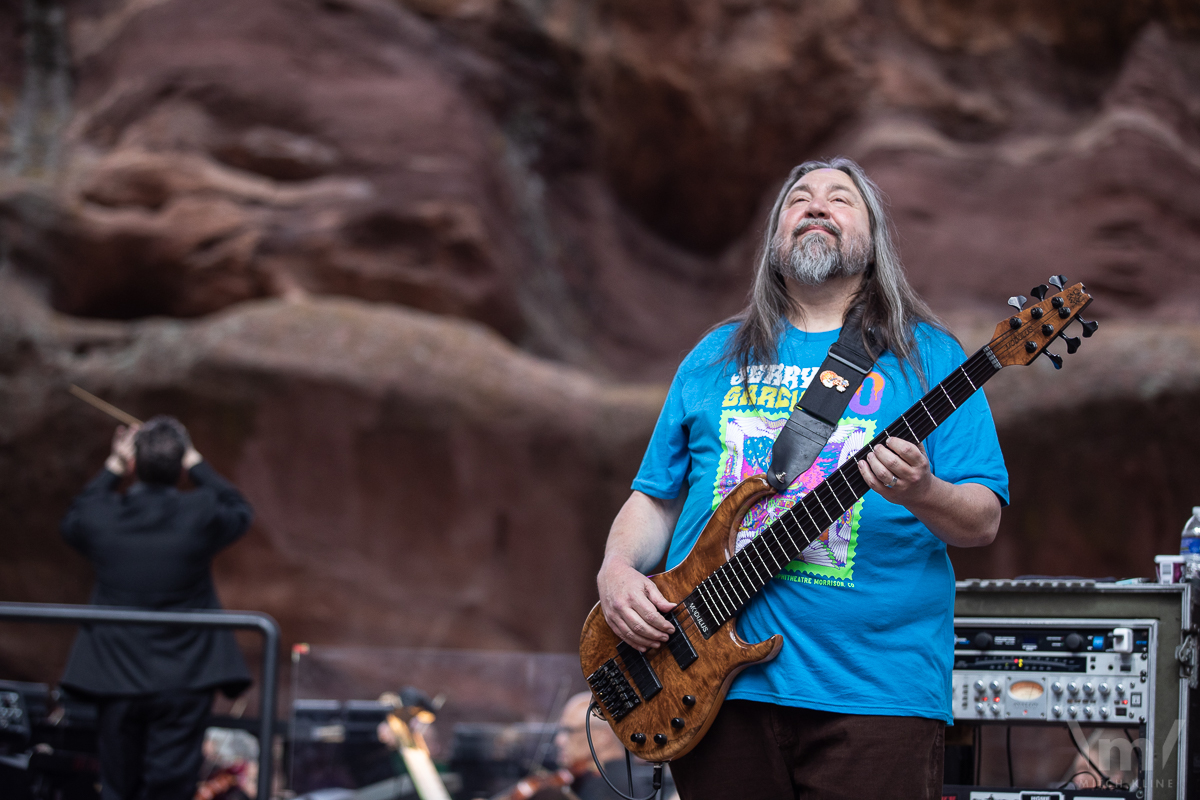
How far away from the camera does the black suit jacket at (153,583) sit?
4.22m

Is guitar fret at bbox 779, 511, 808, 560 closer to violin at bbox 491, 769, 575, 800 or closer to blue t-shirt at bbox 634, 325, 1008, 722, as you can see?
blue t-shirt at bbox 634, 325, 1008, 722

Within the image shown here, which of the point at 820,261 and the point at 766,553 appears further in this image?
the point at 820,261

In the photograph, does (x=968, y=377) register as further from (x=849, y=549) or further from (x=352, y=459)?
(x=352, y=459)

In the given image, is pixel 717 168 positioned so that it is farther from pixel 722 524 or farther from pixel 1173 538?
pixel 722 524

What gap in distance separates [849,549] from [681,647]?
38 centimetres

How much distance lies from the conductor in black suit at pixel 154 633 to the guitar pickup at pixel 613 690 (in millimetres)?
2388

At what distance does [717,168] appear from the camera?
11.5 meters

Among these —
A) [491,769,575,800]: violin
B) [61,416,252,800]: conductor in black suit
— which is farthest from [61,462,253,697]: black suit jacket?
[491,769,575,800]: violin

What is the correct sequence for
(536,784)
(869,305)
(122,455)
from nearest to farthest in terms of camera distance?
(869,305)
(536,784)
(122,455)

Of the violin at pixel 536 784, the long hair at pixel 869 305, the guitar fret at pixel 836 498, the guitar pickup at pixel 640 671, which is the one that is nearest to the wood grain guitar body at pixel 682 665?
the guitar pickup at pixel 640 671

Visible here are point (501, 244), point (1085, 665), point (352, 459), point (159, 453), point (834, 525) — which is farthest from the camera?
point (501, 244)

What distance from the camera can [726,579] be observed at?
2164mm

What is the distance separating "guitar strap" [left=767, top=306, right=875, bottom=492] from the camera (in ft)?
7.19

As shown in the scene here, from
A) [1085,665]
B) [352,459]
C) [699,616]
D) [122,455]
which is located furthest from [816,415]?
[352,459]
